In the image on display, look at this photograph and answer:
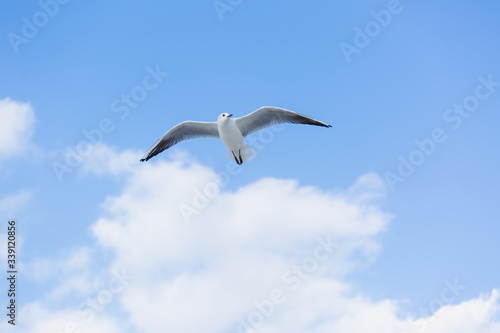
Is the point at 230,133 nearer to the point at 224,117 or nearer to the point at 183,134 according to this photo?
the point at 224,117

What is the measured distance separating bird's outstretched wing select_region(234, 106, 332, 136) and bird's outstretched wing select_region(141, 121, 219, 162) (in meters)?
0.63

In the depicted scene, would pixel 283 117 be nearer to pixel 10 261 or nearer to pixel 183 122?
pixel 183 122

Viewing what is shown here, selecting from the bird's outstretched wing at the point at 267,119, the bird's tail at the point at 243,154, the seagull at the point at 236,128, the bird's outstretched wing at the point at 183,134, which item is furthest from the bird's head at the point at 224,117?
the bird's tail at the point at 243,154

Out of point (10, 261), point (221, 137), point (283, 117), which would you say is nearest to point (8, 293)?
point (10, 261)

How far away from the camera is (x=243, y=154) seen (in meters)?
8.75

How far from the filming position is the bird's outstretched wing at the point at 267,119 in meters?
8.45

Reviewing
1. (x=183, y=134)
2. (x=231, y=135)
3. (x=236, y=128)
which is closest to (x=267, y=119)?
(x=236, y=128)

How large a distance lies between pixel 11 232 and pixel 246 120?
14.7 ft

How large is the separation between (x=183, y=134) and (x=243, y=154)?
54.3 inches

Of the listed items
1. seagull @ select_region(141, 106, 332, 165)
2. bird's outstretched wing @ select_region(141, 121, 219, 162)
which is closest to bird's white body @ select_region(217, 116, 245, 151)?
seagull @ select_region(141, 106, 332, 165)

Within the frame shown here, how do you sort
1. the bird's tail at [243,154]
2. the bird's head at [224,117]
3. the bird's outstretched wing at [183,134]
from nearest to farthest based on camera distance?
the bird's head at [224,117], the bird's tail at [243,154], the bird's outstretched wing at [183,134]

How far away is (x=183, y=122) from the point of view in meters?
8.88

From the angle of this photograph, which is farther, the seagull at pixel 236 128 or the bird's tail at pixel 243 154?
the bird's tail at pixel 243 154

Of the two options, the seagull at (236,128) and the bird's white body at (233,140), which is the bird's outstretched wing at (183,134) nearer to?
the seagull at (236,128)
